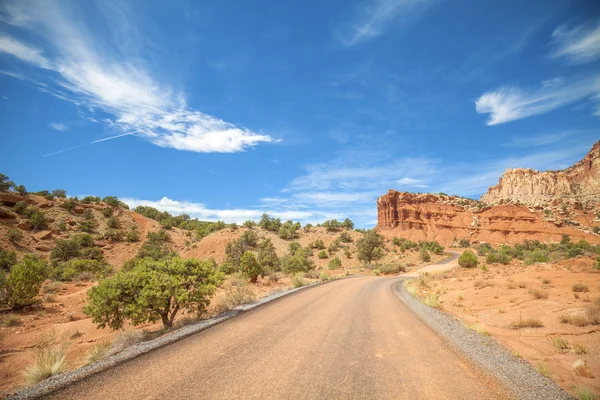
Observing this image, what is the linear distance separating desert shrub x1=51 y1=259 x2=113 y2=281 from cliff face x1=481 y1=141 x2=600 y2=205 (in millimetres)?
123818

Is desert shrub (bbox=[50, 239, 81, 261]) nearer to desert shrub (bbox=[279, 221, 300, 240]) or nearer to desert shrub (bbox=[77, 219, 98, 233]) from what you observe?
desert shrub (bbox=[77, 219, 98, 233])

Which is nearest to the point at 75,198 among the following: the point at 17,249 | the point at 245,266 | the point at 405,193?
the point at 17,249

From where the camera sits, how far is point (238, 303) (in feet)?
43.6

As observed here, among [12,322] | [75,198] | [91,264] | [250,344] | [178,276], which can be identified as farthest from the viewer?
[75,198]

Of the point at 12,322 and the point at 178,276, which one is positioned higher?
the point at 178,276

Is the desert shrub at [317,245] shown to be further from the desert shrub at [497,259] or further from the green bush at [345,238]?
the desert shrub at [497,259]

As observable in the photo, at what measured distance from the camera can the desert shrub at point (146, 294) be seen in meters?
10.1

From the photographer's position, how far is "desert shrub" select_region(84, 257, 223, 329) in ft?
33.2

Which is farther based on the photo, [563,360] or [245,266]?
[245,266]

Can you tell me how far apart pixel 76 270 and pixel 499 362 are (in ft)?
125

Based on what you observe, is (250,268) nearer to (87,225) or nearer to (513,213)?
(87,225)

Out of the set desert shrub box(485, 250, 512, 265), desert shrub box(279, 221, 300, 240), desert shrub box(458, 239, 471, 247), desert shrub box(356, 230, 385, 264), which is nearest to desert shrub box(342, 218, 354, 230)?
desert shrub box(279, 221, 300, 240)

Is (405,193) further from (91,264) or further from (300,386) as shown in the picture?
(300,386)

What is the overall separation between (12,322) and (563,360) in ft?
82.9
